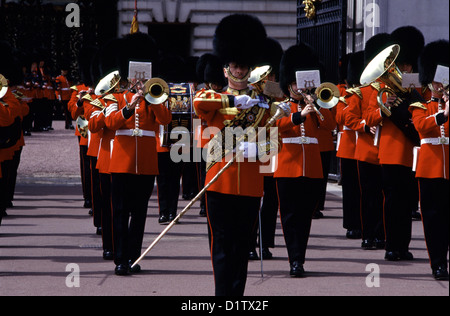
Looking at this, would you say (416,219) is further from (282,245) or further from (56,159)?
(56,159)

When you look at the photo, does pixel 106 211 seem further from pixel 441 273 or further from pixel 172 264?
pixel 441 273

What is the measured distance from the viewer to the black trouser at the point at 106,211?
7.86m

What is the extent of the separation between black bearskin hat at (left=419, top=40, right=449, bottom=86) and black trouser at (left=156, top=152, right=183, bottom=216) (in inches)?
156

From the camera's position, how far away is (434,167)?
23.7ft

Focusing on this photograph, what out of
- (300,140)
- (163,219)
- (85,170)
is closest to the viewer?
(300,140)

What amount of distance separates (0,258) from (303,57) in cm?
275

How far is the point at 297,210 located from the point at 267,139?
1794mm

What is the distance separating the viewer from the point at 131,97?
7.48 m

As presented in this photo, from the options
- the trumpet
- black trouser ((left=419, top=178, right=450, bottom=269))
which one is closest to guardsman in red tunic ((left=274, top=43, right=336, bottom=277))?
→ the trumpet

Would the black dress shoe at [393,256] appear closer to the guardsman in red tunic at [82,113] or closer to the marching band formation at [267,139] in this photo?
the marching band formation at [267,139]

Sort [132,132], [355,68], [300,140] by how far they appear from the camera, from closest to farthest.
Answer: [132,132] < [300,140] < [355,68]

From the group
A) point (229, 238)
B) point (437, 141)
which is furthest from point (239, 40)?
point (437, 141)

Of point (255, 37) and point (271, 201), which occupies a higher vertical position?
point (255, 37)

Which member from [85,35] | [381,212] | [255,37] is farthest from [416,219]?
[85,35]
